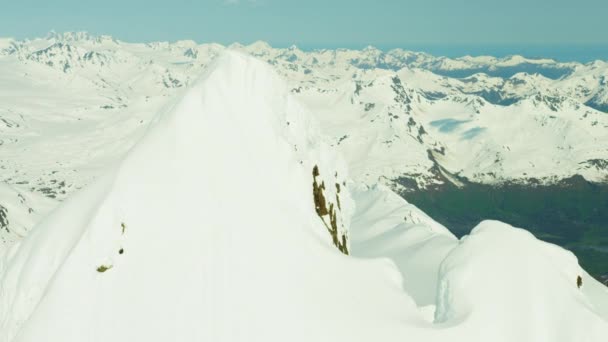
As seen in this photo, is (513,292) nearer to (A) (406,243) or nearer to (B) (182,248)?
(B) (182,248)

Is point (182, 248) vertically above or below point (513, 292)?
above

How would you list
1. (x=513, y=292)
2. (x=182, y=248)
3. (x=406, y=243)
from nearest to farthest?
(x=182, y=248)
(x=513, y=292)
(x=406, y=243)

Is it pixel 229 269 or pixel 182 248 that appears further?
pixel 182 248

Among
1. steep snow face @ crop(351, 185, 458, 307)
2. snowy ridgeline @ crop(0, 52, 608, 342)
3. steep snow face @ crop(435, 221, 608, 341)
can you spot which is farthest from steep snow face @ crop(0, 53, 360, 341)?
steep snow face @ crop(351, 185, 458, 307)

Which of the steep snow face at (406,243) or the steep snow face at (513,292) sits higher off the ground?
the steep snow face at (513,292)

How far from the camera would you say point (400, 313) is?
29.9 meters

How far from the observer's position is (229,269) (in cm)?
2955

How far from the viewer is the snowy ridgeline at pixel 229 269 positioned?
28.0 meters

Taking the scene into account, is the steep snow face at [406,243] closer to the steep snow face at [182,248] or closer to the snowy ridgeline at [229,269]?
the snowy ridgeline at [229,269]

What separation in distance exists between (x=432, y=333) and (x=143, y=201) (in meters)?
20.1

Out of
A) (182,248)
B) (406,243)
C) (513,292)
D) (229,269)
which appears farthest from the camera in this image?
(406,243)

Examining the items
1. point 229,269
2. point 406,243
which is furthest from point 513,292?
point 406,243

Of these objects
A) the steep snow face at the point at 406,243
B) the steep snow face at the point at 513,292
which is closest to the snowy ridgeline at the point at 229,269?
the steep snow face at the point at 513,292

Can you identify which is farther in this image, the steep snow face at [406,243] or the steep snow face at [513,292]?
the steep snow face at [406,243]
